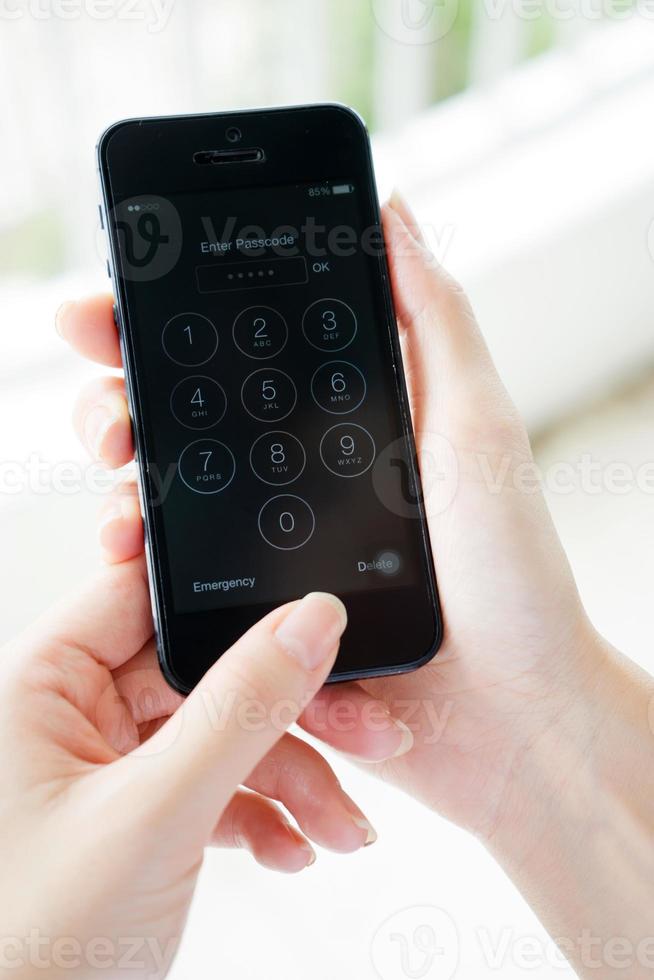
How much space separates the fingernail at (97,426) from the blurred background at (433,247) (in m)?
0.16

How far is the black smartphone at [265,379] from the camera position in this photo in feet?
1.65

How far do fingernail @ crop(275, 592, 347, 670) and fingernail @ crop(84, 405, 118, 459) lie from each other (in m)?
0.17

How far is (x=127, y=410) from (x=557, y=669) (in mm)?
291

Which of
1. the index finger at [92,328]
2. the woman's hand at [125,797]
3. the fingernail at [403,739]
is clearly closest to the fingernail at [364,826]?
the fingernail at [403,739]

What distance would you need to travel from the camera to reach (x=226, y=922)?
690 mm

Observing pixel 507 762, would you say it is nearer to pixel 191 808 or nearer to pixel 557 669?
pixel 557 669

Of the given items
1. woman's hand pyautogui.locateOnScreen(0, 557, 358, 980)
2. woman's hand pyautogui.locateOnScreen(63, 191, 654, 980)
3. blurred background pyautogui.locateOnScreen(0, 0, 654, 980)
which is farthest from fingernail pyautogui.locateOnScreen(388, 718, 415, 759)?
blurred background pyautogui.locateOnScreen(0, 0, 654, 980)

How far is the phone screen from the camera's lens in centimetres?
51

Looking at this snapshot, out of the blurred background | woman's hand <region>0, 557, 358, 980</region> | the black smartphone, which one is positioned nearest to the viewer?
woman's hand <region>0, 557, 358, 980</region>

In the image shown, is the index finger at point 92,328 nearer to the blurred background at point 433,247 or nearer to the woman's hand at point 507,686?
the woman's hand at point 507,686

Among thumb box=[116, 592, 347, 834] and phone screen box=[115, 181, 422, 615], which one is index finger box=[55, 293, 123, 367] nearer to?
phone screen box=[115, 181, 422, 615]

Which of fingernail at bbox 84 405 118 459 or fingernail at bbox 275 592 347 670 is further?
fingernail at bbox 84 405 118 459

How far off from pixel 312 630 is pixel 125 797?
0.34ft

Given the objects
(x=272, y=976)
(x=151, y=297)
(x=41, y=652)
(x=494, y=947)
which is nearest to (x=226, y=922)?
(x=272, y=976)
